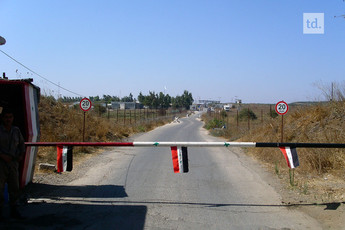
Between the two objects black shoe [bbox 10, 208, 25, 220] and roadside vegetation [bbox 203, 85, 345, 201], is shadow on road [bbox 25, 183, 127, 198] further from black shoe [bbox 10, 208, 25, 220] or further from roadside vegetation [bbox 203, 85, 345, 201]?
roadside vegetation [bbox 203, 85, 345, 201]

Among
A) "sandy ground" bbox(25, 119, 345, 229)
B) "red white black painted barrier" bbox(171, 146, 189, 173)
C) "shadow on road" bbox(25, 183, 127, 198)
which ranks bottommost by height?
"sandy ground" bbox(25, 119, 345, 229)

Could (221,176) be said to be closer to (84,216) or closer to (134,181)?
(134,181)

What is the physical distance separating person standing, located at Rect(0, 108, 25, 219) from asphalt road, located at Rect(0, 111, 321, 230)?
0.38 metres

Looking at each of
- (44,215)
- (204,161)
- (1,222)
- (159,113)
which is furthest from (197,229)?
(159,113)

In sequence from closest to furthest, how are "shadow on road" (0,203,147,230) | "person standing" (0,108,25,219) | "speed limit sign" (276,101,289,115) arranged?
"shadow on road" (0,203,147,230), "person standing" (0,108,25,219), "speed limit sign" (276,101,289,115)

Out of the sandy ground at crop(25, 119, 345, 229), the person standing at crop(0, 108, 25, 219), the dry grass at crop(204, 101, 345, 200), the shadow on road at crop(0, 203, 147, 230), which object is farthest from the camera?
the dry grass at crop(204, 101, 345, 200)

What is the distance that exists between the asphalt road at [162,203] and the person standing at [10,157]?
38cm

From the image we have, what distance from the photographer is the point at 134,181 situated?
28.9 feet

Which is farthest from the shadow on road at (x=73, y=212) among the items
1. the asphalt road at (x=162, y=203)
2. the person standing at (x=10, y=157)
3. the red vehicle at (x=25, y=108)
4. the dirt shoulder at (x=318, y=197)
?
the dirt shoulder at (x=318, y=197)

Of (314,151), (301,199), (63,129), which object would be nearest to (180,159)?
(301,199)

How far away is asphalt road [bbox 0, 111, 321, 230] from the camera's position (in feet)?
17.8

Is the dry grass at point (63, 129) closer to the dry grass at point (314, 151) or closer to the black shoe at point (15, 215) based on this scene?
the black shoe at point (15, 215)

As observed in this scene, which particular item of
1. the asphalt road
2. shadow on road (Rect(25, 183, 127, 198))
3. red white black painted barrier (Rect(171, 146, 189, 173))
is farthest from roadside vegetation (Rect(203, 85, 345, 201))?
shadow on road (Rect(25, 183, 127, 198))

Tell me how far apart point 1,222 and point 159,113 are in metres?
71.0
